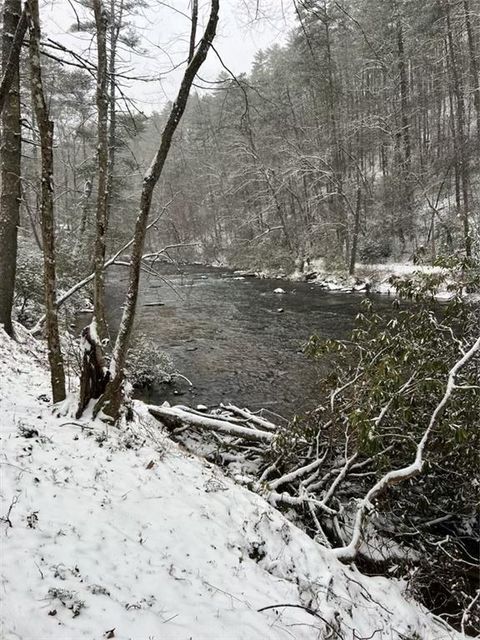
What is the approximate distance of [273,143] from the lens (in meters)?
27.0

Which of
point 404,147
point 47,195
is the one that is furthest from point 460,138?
point 47,195

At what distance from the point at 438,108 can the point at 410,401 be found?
26228 millimetres

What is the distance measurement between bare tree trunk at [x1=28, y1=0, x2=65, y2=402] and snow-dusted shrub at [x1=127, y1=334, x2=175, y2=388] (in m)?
4.28

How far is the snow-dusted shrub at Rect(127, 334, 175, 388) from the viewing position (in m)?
8.92

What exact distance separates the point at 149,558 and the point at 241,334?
1027 centimetres

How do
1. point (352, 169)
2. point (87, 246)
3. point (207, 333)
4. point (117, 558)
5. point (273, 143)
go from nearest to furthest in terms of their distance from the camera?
point (117, 558) → point (207, 333) → point (87, 246) → point (352, 169) → point (273, 143)

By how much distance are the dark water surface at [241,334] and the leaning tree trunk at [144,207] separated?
193cm

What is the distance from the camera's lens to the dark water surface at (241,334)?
863 cm

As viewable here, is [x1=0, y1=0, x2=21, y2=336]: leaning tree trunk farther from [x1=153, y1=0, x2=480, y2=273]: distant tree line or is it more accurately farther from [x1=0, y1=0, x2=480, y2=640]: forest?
[x1=153, y1=0, x2=480, y2=273]: distant tree line

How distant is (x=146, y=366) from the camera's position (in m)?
9.09

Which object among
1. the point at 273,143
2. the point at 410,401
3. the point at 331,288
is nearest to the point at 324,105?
the point at 273,143

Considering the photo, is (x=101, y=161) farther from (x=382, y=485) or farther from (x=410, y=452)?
(x=410, y=452)

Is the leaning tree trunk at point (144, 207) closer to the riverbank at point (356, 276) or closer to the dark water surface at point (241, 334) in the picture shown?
the dark water surface at point (241, 334)

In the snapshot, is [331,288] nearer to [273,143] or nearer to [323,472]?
[273,143]
